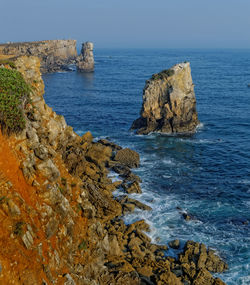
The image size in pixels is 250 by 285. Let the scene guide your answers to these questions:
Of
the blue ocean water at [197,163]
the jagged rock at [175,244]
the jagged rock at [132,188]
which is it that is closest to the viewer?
the jagged rock at [175,244]

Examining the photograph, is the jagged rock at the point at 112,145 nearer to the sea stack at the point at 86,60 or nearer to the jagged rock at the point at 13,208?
the jagged rock at the point at 13,208

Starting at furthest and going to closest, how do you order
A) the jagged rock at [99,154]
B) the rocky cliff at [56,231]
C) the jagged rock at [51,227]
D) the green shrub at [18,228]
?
the jagged rock at [99,154], the jagged rock at [51,227], the rocky cliff at [56,231], the green shrub at [18,228]

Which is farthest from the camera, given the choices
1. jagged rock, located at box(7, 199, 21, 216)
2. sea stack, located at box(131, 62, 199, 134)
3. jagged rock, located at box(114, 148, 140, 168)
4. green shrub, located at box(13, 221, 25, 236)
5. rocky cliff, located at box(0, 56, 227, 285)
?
sea stack, located at box(131, 62, 199, 134)

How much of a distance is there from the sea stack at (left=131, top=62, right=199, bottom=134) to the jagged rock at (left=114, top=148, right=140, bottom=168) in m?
16.4

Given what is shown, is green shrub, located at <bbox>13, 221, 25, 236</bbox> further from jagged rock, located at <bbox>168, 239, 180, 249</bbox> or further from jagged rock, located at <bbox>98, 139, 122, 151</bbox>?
jagged rock, located at <bbox>98, 139, 122, 151</bbox>

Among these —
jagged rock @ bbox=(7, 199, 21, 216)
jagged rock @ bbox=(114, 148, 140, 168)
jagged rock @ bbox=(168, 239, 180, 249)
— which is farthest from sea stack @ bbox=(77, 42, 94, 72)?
jagged rock @ bbox=(7, 199, 21, 216)

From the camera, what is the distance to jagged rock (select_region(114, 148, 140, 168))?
179 feet

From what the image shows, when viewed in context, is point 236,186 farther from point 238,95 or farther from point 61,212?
point 238,95

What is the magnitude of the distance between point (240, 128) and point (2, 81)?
61228mm

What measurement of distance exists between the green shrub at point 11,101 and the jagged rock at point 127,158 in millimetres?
25384

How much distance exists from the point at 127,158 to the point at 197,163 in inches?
530

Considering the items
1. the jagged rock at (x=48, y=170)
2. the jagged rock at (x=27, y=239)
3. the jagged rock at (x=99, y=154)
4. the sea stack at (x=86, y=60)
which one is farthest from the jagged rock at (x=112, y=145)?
the sea stack at (x=86, y=60)

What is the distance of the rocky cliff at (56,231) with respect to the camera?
865 inches

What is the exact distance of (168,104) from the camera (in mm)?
70625
